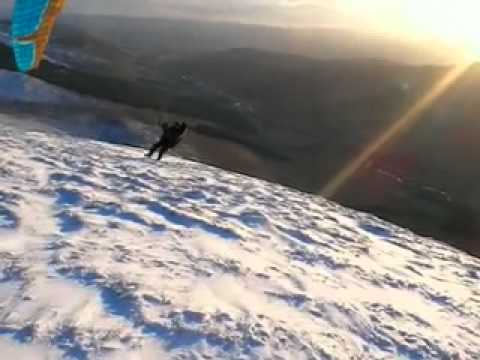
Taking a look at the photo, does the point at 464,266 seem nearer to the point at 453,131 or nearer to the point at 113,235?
the point at 113,235

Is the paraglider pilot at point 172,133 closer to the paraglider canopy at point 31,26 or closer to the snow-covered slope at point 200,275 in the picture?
the snow-covered slope at point 200,275

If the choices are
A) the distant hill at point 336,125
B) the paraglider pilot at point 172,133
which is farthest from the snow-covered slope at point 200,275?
the distant hill at point 336,125

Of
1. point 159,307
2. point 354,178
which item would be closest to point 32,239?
point 159,307

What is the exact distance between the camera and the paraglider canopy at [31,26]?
9006 millimetres

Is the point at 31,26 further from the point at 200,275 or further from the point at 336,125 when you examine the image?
the point at 336,125

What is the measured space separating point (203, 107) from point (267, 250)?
4920cm

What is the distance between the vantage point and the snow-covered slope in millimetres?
7898

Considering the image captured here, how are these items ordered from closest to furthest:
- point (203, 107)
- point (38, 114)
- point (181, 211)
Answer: point (181, 211) < point (38, 114) < point (203, 107)

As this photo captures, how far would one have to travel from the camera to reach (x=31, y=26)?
9.32 meters

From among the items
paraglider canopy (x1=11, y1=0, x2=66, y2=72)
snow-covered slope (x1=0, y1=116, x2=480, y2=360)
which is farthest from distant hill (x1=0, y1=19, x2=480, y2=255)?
paraglider canopy (x1=11, y1=0, x2=66, y2=72)

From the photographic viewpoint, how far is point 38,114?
Result: 1166 inches

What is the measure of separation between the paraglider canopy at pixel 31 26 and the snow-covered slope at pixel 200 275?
2933mm

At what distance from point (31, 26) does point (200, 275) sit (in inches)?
192

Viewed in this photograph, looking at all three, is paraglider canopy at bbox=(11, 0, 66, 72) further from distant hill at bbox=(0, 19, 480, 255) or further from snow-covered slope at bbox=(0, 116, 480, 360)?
distant hill at bbox=(0, 19, 480, 255)
